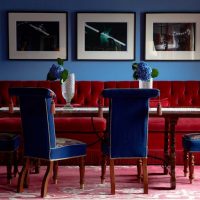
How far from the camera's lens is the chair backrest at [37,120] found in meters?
3.52

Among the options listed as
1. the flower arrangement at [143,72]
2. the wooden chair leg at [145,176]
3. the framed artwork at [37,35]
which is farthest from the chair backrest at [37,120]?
the framed artwork at [37,35]

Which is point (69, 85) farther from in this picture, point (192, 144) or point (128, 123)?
point (192, 144)

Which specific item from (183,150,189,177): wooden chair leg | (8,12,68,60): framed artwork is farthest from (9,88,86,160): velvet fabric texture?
(8,12,68,60): framed artwork

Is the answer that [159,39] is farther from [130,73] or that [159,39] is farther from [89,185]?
[89,185]

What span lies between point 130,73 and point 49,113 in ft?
9.30

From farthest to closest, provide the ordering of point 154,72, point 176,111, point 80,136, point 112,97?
point 80,136
point 154,72
point 176,111
point 112,97

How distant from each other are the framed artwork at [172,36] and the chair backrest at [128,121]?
2681 millimetres

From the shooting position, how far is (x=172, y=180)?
3.89 metres

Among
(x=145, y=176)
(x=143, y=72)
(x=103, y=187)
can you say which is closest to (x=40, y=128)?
(x=103, y=187)

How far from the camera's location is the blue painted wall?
609 centimetres

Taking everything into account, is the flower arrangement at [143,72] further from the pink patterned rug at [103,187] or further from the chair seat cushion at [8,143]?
the chair seat cushion at [8,143]

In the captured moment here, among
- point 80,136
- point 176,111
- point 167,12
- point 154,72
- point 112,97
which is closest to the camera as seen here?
point 112,97

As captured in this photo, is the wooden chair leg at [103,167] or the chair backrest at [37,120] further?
the wooden chair leg at [103,167]

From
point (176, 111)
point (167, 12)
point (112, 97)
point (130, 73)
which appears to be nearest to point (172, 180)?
point (176, 111)
